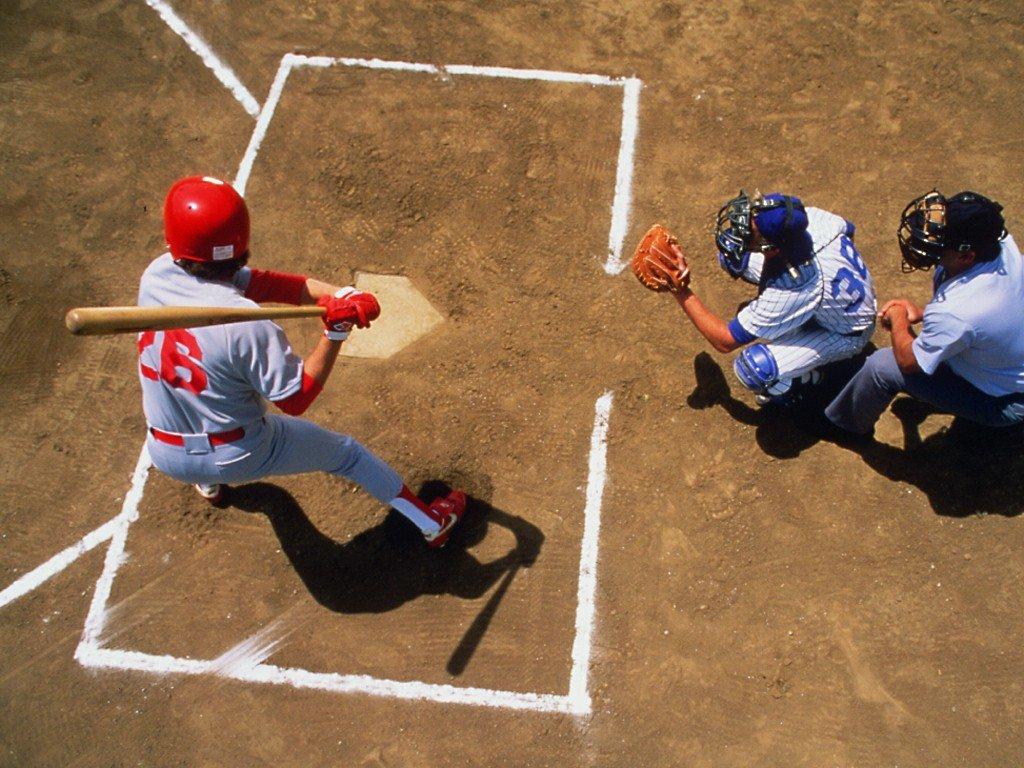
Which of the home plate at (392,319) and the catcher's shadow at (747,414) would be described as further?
the home plate at (392,319)

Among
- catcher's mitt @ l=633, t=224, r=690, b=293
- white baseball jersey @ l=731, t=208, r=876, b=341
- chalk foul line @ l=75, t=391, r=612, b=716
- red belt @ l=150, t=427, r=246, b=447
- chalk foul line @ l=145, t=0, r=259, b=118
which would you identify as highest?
white baseball jersey @ l=731, t=208, r=876, b=341

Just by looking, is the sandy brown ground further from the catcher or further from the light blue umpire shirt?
the light blue umpire shirt

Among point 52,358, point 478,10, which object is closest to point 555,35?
point 478,10

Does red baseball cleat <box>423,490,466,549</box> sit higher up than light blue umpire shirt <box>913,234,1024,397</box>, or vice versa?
light blue umpire shirt <box>913,234,1024,397</box>

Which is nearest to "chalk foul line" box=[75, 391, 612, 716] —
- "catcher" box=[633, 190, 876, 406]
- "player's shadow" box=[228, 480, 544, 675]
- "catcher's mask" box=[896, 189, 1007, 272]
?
"player's shadow" box=[228, 480, 544, 675]

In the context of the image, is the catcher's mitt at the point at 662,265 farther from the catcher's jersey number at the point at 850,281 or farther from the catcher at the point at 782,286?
the catcher's jersey number at the point at 850,281

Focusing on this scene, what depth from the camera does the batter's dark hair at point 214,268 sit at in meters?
3.43

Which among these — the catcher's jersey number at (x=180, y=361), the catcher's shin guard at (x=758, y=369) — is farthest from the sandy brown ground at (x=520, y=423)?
the catcher's jersey number at (x=180, y=361)

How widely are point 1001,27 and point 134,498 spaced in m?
7.53

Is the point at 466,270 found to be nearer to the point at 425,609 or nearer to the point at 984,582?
the point at 425,609

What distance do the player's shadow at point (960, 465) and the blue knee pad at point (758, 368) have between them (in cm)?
82

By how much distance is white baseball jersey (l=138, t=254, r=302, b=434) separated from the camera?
11.3 feet

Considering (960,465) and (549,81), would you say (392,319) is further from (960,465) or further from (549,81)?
(960,465)

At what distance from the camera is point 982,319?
387 cm
